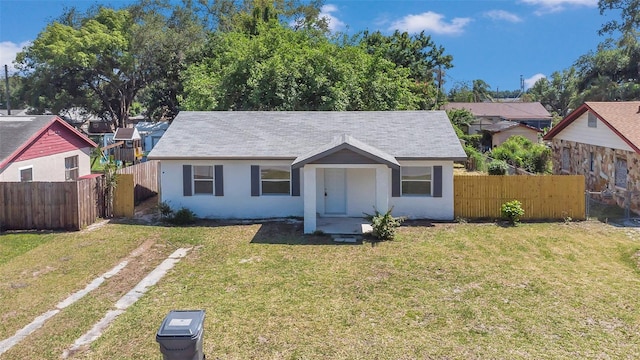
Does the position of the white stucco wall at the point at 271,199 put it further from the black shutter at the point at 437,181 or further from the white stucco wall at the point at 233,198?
the black shutter at the point at 437,181

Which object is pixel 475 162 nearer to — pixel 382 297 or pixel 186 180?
pixel 186 180

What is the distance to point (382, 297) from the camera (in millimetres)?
9055

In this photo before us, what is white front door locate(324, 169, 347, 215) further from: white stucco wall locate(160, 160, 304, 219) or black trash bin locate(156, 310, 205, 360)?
black trash bin locate(156, 310, 205, 360)

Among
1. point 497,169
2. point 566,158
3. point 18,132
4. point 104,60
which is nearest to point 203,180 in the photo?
point 18,132

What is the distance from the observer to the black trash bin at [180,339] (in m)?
4.53

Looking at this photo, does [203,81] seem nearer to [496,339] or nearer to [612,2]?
Result: [496,339]

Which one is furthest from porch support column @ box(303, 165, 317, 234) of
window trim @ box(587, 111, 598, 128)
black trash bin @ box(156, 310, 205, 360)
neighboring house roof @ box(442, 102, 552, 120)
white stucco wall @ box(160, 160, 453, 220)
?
neighboring house roof @ box(442, 102, 552, 120)

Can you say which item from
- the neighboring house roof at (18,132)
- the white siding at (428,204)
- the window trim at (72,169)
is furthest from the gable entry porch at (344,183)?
the window trim at (72,169)

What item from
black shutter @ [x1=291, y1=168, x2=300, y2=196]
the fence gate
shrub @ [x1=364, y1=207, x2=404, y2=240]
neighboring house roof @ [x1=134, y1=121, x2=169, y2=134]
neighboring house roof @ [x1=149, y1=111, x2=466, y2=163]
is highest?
neighboring house roof @ [x1=134, y1=121, x2=169, y2=134]

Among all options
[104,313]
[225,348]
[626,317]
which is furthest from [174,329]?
[626,317]

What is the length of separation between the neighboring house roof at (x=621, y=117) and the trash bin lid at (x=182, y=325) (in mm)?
16895

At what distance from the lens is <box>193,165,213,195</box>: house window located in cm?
1647

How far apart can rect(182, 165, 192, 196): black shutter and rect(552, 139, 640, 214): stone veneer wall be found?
15745mm

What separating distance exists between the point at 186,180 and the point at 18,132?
23.1 feet
